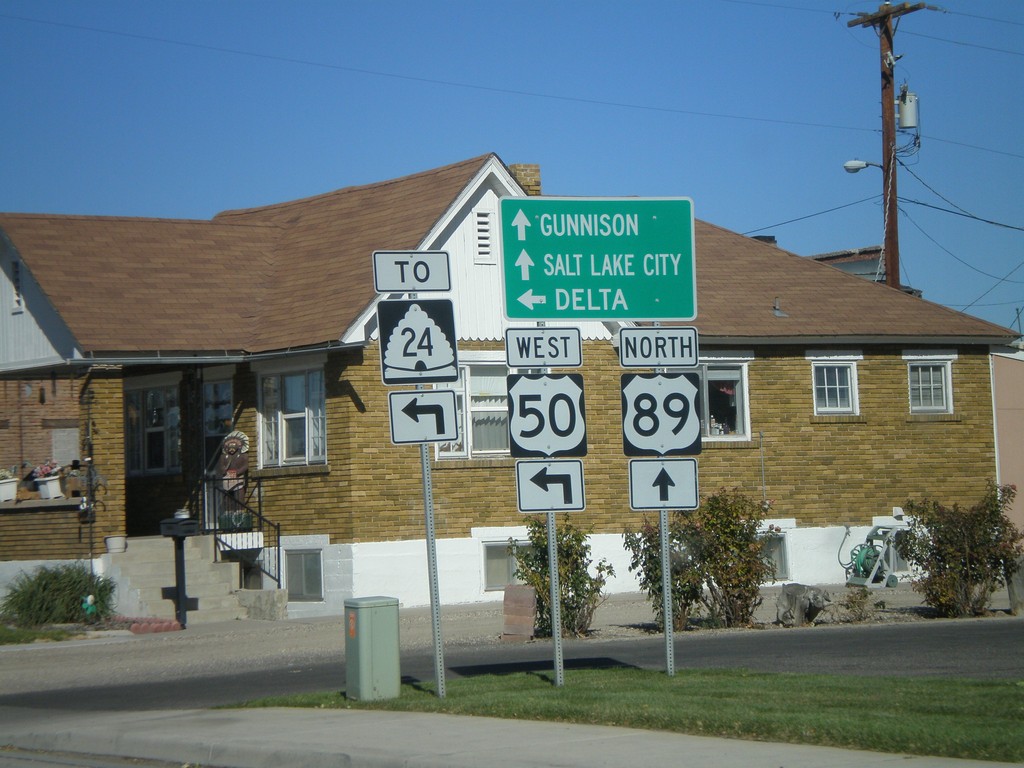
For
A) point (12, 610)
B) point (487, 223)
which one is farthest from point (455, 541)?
point (12, 610)

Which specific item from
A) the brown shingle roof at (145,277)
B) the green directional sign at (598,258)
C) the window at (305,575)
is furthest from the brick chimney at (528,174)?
the green directional sign at (598,258)

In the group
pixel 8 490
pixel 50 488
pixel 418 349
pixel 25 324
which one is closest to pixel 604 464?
→ pixel 50 488

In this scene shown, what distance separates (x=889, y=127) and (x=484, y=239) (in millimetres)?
11974

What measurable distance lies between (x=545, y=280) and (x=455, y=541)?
1001 centimetres

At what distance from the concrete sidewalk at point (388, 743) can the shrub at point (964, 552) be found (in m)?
9.87

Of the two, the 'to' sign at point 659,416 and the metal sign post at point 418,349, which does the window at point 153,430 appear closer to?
the metal sign post at point 418,349

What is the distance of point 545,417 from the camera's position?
11062mm

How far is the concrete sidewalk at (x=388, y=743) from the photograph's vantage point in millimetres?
8109

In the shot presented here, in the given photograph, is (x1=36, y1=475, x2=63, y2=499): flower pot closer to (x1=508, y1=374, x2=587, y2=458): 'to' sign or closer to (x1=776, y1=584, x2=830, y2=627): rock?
(x1=776, y1=584, x2=830, y2=627): rock

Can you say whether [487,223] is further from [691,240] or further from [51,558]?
[691,240]

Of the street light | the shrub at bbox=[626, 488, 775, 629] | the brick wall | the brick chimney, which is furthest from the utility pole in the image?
the shrub at bbox=[626, 488, 775, 629]

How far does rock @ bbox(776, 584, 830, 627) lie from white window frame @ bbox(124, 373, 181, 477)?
11080 millimetres

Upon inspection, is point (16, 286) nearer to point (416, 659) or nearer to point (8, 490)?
point (8, 490)

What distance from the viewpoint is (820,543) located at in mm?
24109
